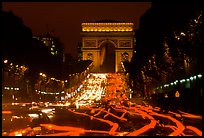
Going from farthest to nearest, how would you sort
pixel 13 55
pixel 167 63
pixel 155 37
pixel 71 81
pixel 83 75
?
pixel 83 75 < pixel 71 81 < pixel 155 37 < pixel 13 55 < pixel 167 63

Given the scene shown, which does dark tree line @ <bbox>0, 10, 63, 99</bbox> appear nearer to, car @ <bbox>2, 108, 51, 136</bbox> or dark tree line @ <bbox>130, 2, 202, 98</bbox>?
dark tree line @ <bbox>130, 2, 202, 98</bbox>

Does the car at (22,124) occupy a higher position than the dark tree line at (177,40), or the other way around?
the dark tree line at (177,40)

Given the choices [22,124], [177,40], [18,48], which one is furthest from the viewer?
[18,48]

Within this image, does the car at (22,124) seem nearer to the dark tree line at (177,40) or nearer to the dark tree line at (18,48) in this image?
the dark tree line at (177,40)

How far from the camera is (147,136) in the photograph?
66.2ft

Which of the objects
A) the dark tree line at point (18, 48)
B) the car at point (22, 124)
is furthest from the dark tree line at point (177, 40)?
the car at point (22, 124)

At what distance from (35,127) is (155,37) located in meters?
65.8

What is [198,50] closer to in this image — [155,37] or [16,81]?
[155,37]

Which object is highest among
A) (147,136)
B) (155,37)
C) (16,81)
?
(155,37)

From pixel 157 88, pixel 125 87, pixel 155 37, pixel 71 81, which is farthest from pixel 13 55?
pixel 71 81

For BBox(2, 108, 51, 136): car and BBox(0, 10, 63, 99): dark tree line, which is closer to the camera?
BBox(2, 108, 51, 136): car

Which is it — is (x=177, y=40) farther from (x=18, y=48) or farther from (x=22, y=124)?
(x=22, y=124)

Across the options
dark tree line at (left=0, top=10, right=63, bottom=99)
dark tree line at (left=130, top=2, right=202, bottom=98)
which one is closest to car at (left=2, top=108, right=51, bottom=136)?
dark tree line at (left=130, top=2, right=202, bottom=98)

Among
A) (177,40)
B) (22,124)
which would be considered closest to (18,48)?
(177,40)
